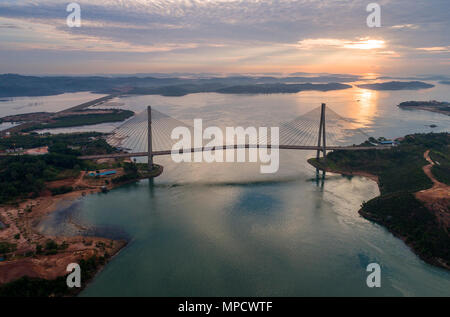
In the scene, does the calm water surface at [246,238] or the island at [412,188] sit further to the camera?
the island at [412,188]

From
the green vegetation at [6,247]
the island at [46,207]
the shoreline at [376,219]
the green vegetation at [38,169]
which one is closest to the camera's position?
the island at [46,207]

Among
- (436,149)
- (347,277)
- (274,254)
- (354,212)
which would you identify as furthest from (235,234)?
(436,149)

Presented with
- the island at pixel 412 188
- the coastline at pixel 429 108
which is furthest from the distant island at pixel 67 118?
the coastline at pixel 429 108

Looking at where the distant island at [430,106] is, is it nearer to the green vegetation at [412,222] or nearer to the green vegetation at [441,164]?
the green vegetation at [441,164]

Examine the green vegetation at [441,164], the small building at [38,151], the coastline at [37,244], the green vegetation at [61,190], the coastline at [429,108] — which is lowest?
the coastline at [37,244]

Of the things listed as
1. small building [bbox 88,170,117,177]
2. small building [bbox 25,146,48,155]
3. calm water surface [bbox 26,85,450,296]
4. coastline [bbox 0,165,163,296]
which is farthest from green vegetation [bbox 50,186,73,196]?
small building [bbox 25,146,48,155]

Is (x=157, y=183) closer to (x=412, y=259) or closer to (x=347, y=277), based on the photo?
(x=347, y=277)

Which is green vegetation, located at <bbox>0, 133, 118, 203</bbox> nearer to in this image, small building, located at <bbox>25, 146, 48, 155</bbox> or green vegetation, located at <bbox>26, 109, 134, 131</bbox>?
small building, located at <bbox>25, 146, 48, 155</bbox>
